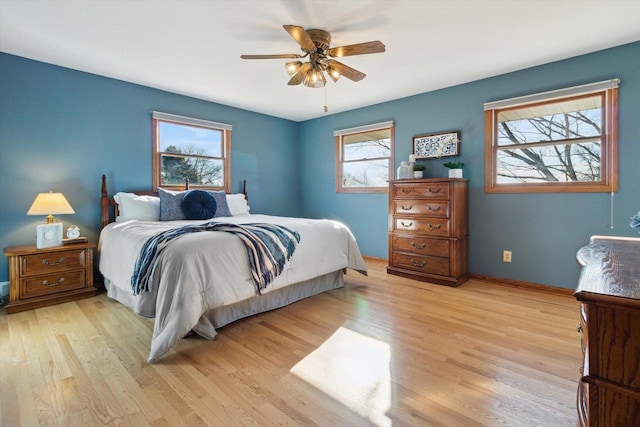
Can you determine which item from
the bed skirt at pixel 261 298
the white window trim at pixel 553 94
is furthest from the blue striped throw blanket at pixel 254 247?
the white window trim at pixel 553 94

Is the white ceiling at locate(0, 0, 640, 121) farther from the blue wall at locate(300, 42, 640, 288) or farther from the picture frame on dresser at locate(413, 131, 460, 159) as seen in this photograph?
the picture frame on dresser at locate(413, 131, 460, 159)

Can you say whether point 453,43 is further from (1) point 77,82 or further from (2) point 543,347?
(1) point 77,82

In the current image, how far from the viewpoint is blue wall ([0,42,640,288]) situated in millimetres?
2953

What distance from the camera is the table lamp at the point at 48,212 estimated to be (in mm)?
2871

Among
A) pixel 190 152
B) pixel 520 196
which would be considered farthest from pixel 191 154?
pixel 520 196

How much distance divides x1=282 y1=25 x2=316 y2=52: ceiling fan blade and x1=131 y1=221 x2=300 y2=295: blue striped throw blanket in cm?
149

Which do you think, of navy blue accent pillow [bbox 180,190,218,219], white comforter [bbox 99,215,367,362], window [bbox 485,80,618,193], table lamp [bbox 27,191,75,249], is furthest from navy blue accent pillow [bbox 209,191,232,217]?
window [bbox 485,80,618,193]

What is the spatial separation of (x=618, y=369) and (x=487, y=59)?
3203 millimetres

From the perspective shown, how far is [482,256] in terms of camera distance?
373 cm

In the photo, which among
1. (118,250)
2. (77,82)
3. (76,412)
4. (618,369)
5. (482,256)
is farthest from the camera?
(482,256)

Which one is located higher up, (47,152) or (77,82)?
(77,82)

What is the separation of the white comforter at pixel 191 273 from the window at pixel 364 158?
2044 mm

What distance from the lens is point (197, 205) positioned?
11.7 feet

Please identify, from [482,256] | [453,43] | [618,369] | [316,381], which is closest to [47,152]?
[316,381]
